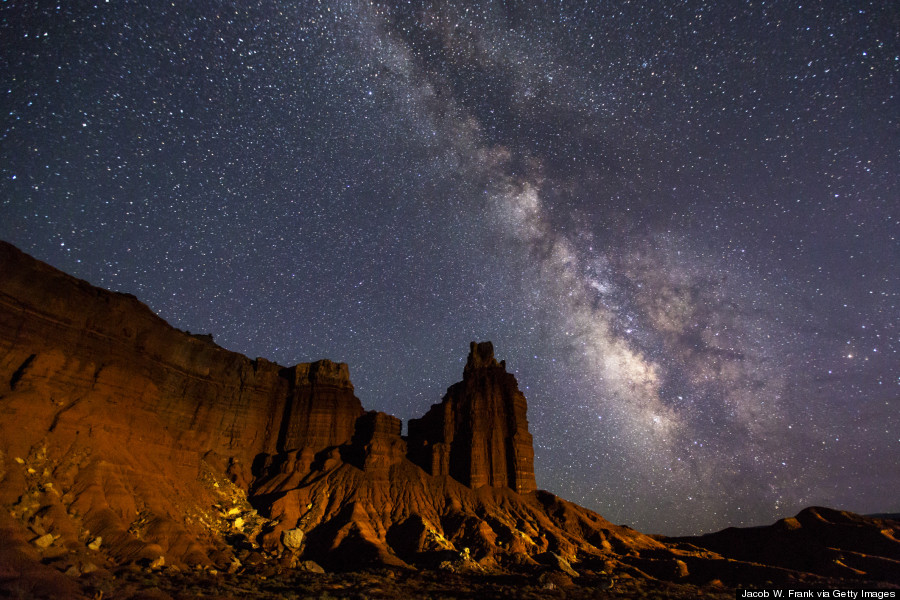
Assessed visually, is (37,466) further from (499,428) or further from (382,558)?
(499,428)

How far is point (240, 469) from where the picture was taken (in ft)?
178

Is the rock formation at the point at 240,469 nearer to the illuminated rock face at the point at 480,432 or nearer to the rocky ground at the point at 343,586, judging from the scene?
the illuminated rock face at the point at 480,432

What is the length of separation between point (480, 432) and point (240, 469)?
35299 mm

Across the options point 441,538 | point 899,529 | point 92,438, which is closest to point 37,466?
point 92,438

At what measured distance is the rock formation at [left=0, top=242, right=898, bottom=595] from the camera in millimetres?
29375

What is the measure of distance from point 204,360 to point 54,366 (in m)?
20.0

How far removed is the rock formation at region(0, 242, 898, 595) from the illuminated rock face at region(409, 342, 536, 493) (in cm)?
26

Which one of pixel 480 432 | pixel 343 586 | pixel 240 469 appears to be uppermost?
pixel 480 432

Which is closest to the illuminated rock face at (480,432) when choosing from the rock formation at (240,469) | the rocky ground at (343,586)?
the rock formation at (240,469)

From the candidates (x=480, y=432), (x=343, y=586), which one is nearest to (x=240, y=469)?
(x=343, y=586)

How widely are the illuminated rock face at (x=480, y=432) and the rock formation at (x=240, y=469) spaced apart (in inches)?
10.4

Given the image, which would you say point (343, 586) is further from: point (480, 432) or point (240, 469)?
point (480, 432)

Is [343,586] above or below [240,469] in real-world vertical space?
below

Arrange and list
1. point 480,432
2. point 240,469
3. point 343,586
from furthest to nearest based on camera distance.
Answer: point 480,432
point 240,469
point 343,586
